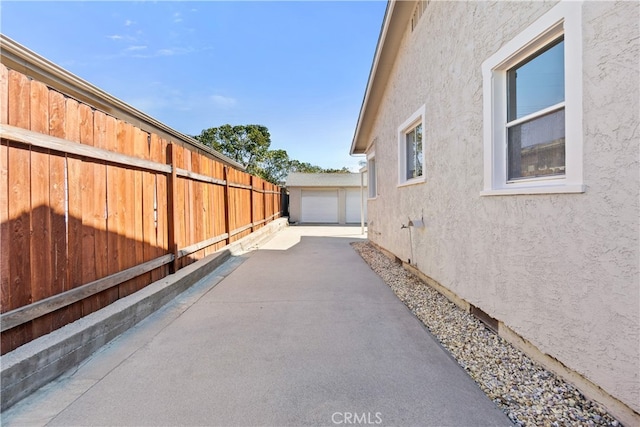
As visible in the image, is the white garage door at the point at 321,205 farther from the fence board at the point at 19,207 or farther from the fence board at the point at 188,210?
the fence board at the point at 19,207

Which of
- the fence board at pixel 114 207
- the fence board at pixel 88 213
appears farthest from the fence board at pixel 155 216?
the fence board at pixel 88 213

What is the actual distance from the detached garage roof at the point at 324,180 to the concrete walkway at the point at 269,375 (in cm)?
1675

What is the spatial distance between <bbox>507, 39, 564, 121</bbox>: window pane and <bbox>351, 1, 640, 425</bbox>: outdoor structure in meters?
0.01

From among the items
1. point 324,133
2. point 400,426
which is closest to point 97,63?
point 400,426

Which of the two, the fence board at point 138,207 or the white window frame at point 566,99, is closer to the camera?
the white window frame at point 566,99

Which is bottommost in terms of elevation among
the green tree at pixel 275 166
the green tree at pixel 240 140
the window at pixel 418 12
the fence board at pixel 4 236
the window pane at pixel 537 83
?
the fence board at pixel 4 236

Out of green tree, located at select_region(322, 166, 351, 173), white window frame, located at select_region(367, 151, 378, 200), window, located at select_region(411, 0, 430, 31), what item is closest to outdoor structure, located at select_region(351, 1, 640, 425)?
window, located at select_region(411, 0, 430, 31)

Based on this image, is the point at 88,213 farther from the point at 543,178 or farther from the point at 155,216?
Result: the point at 543,178

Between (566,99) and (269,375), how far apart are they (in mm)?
3220

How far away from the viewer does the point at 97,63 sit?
11.7 metres

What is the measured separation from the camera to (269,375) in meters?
2.49

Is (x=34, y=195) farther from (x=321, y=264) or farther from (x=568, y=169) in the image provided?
(x=321, y=264)

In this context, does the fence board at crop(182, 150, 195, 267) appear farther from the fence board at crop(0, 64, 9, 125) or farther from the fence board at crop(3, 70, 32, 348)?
the fence board at crop(0, 64, 9, 125)

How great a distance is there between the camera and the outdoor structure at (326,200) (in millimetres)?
20922
